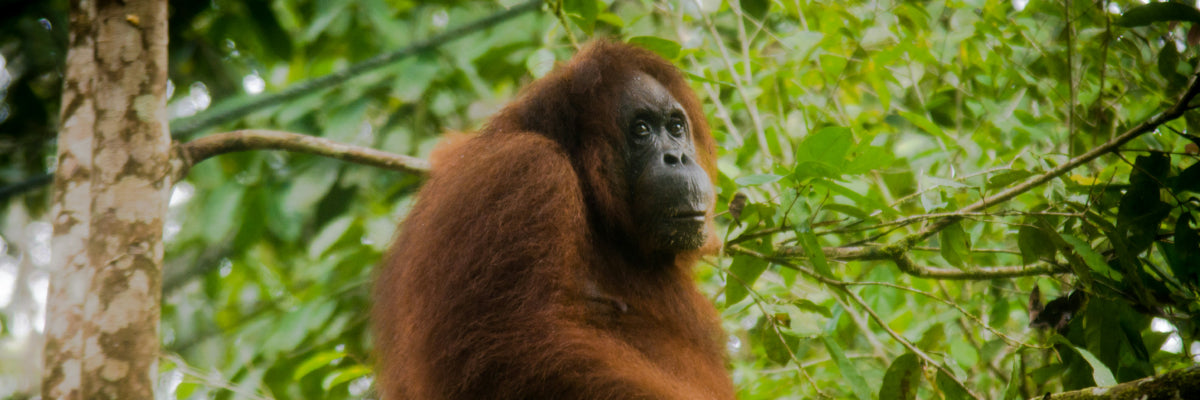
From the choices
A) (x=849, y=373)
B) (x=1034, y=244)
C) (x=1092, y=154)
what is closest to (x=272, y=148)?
(x=849, y=373)

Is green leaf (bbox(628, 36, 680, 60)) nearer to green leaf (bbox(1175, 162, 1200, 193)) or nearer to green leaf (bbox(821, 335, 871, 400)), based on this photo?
green leaf (bbox(821, 335, 871, 400))

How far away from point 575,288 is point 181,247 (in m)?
3.68

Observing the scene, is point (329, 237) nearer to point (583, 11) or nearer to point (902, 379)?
point (583, 11)

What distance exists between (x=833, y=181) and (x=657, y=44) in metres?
1.22

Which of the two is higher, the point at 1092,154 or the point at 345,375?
the point at 1092,154

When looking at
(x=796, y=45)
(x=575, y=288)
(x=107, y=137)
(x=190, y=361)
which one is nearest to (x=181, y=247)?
(x=190, y=361)

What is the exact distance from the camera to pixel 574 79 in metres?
3.32

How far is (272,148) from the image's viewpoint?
343 cm

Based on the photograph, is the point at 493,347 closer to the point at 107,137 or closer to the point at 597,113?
the point at 597,113

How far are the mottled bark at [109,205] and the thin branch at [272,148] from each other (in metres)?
0.14

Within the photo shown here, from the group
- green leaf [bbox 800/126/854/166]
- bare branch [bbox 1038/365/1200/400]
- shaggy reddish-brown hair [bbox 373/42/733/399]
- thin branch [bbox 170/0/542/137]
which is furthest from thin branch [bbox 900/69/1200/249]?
thin branch [bbox 170/0/542/137]

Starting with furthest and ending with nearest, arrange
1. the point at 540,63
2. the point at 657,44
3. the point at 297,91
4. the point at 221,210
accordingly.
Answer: the point at 221,210 → the point at 540,63 → the point at 297,91 → the point at 657,44

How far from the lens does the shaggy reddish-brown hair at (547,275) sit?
252cm

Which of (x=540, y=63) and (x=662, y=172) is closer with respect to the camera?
(x=662, y=172)
